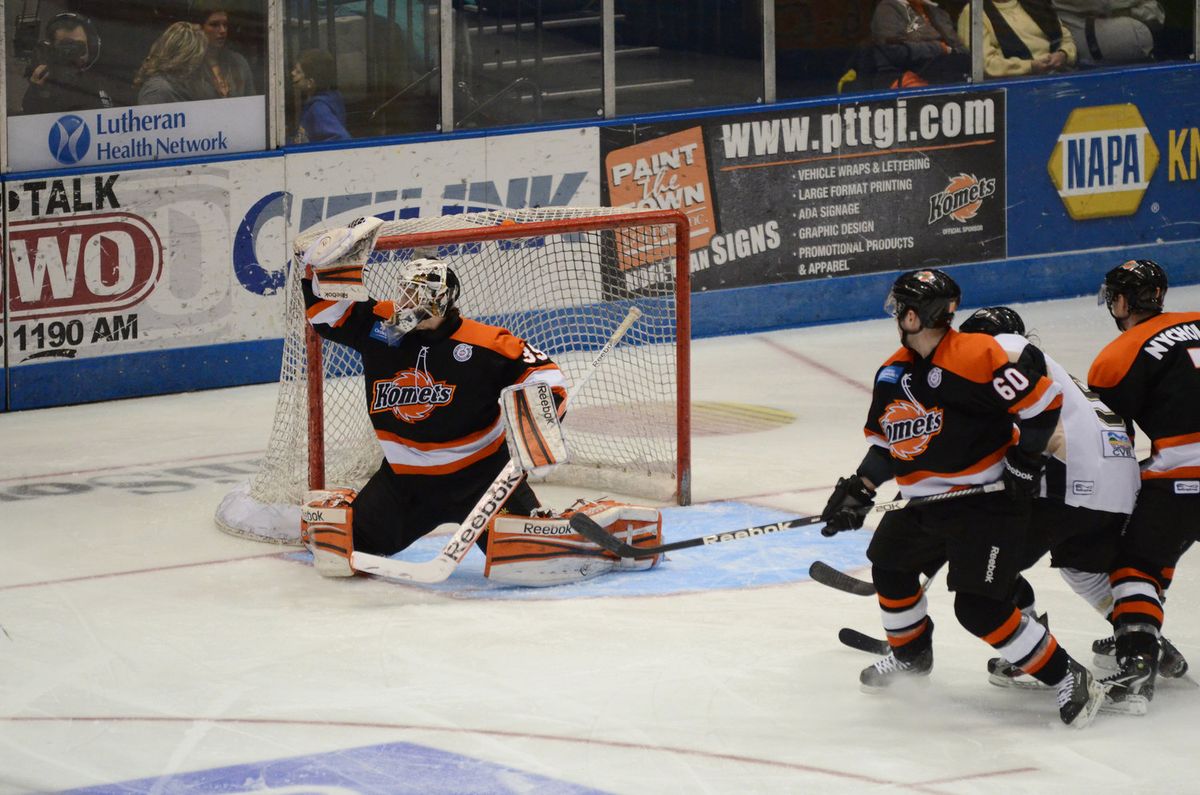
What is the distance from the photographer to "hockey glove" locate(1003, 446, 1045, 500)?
4.14 meters

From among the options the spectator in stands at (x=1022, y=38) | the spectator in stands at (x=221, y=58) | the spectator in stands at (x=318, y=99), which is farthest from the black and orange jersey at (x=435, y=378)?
the spectator in stands at (x=1022, y=38)

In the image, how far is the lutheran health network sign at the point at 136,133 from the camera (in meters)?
8.31

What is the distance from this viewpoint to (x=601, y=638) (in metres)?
5.01

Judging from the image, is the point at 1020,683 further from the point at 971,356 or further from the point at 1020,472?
the point at 971,356

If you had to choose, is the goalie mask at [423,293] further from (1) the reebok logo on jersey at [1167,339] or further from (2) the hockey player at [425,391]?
(1) the reebok logo on jersey at [1167,339]

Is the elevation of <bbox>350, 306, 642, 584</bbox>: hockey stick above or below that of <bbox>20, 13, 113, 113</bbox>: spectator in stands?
below

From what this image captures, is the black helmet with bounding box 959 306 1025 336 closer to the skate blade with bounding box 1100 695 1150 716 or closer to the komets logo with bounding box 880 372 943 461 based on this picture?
the komets logo with bounding box 880 372 943 461

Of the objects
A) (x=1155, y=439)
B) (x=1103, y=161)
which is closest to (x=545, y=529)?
(x=1155, y=439)

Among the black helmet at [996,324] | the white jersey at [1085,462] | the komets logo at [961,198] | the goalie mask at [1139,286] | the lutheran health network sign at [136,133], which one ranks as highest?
the lutheran health network sign at [136,133]

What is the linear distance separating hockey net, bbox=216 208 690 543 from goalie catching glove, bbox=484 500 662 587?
0.79 meters

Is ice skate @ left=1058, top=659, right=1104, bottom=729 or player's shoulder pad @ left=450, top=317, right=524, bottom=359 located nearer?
ice skate @ left=1058, top=659, right=1104, bottom=729

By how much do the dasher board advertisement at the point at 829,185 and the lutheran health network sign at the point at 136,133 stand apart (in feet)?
6.23

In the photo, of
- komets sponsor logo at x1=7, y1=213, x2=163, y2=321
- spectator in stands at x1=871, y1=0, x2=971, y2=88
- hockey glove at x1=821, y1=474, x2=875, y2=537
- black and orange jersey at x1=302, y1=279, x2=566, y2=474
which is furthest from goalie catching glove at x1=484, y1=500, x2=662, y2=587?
spectator in stands at x1=871, y1=0, x2=971, y2=88

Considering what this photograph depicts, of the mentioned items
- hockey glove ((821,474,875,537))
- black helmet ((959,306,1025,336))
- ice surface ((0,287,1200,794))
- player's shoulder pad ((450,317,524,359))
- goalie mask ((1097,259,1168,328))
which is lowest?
ice surface ((0,287,1200,794))
